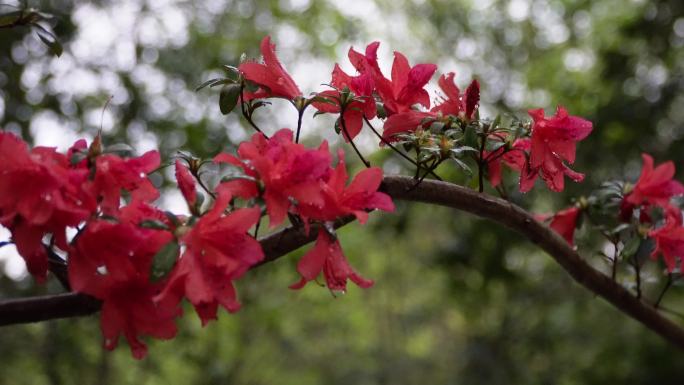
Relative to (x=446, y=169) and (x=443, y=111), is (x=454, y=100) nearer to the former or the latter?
(x=443, y=111)

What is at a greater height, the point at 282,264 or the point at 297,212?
the point at 297,212

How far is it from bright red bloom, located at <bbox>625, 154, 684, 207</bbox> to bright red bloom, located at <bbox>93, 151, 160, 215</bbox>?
563 millimetres

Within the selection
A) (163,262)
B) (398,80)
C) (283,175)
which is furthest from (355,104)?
(163,262)

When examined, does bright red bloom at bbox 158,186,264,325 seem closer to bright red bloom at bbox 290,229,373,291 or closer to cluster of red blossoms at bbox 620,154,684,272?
bright red bloom at bbox 290,229,373,291

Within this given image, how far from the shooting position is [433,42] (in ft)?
11.4

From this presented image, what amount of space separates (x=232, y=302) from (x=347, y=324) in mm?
3764

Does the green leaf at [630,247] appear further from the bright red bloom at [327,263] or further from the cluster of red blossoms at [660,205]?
the bright red bloom at [327,263]

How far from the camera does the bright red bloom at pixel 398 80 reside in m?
0.76

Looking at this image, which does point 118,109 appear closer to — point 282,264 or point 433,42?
point 282,264

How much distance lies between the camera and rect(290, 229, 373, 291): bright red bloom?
652mm

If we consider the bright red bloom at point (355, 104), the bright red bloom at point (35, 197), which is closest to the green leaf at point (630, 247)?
the bright red bloom at point (355, 104)

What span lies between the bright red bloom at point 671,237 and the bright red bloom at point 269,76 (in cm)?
50

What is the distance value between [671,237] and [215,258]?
614 mm

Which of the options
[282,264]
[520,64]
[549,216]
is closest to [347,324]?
[282,264]
